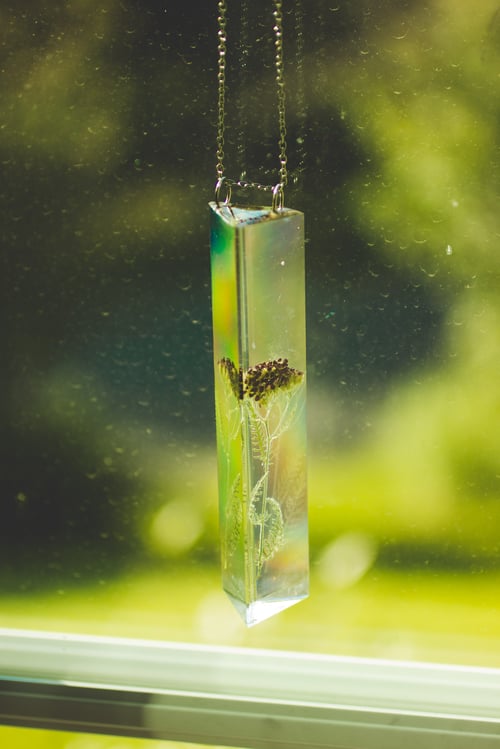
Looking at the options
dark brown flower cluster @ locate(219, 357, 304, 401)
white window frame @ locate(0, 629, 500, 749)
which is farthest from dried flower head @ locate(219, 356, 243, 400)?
white window frame @ locate(0, 629, 500, 749)

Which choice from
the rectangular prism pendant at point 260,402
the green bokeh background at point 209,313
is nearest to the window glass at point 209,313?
the green bokeh background at point 209,313

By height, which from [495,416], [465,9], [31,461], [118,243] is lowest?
[31,461]

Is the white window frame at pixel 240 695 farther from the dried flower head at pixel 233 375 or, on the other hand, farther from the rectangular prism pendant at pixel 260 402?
the dried flower head at pixel 233 375

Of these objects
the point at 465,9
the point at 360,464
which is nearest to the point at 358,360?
the point at 360,464

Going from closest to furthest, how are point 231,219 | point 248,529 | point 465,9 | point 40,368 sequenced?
point 231,219, point 248,529, point 465,9, point 40,368

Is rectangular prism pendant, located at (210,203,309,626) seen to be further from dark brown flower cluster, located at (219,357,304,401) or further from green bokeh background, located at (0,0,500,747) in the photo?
green bokeh background, located at (0,0,500,747)

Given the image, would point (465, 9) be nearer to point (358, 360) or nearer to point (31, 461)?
point (358, 360)
